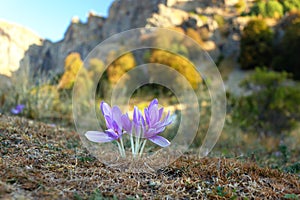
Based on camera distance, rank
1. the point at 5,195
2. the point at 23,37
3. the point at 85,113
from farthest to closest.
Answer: the point at 23,37 < the point at 85,113 < the point at 5,195

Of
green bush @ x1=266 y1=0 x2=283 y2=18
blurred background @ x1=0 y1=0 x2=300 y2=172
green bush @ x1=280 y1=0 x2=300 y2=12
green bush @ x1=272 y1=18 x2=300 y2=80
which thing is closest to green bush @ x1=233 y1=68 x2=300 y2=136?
blurred background @ x1=0 y1=0 x2=300 y2=172

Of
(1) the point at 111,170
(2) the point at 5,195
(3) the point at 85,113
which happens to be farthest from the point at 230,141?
(2) the point at 5,195

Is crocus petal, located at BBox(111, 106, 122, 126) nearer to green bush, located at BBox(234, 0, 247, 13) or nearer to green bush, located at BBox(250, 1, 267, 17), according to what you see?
green bush, located at BBox(250, 1, 267, 17)

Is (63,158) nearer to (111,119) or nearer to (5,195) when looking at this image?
(111,119)

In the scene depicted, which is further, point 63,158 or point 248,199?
point 63,158

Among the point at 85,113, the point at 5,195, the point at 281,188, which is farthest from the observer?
the point at 85,113

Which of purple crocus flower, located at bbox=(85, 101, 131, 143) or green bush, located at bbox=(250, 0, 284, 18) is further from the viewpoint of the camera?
green bush, located at bbox=(250, 0, 284, 18)

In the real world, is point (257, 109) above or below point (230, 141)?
above
